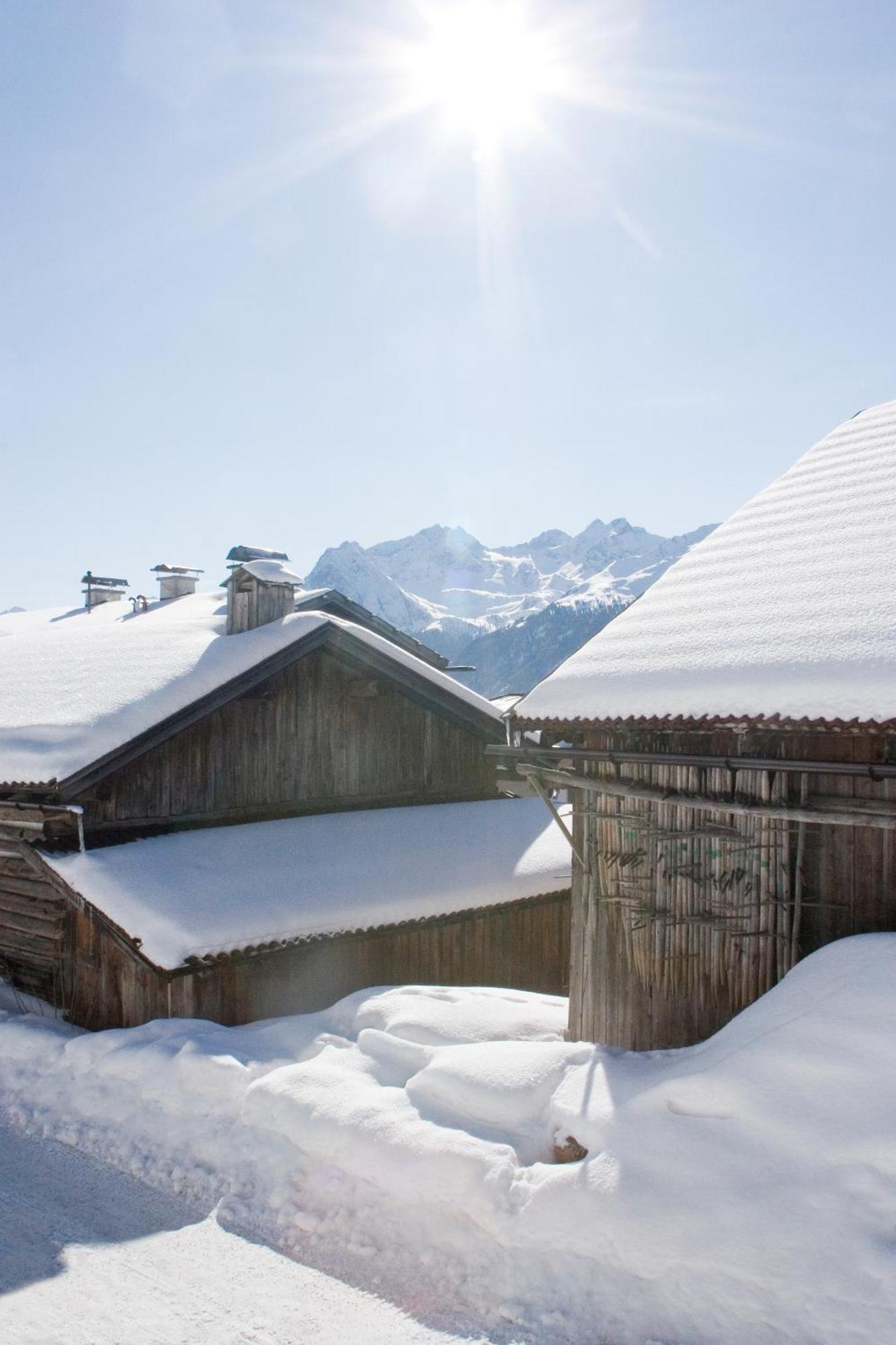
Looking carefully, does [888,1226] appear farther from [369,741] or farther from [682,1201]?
[369,741]

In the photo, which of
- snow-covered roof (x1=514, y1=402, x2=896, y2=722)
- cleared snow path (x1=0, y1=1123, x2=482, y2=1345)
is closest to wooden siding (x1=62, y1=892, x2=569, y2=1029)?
cleared snow path (x1=0, y1=1123, x2=482, y2=1345)

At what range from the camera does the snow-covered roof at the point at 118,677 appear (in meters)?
11.1

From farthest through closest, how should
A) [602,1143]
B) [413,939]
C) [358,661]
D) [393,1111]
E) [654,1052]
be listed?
[358,661], [413,939], [654,1052], [393,1111], [602,1143]

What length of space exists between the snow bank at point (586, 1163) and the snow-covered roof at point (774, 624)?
6.11 feet

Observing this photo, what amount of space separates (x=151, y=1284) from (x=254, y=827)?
Answer: 737 cm

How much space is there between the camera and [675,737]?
297 inches

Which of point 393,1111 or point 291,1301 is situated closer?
point 291,1301

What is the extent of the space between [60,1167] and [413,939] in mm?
5470

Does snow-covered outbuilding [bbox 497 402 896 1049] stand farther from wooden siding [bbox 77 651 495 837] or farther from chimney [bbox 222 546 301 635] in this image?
chimney [bbox 222 546 301 635]

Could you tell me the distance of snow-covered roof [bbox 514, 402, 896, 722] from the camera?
244 inches

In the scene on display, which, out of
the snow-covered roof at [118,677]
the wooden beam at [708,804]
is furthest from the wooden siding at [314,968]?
the wooden beam at [708,804]

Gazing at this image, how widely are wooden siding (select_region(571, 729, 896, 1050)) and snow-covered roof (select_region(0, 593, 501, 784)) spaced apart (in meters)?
5.99

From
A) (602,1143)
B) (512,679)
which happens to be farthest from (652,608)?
(512,679)

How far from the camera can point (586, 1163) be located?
554 centimetres
